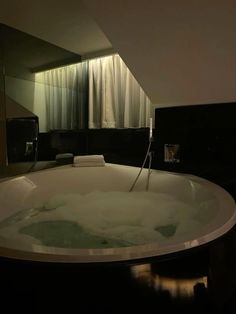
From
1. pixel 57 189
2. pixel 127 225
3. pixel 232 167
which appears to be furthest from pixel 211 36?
pixel 57 189

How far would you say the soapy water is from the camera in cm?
119

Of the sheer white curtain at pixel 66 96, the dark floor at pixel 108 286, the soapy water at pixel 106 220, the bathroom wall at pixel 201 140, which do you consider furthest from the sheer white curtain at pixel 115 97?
the dark floor at pixel 108 286

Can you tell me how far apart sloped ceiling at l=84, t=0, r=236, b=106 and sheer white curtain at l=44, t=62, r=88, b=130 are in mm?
889

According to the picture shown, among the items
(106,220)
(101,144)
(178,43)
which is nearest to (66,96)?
(101,144)

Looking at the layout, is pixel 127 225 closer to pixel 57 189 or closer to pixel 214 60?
pixel 57 189

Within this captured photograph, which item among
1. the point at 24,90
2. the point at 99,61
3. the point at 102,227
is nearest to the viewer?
the point at 102,227

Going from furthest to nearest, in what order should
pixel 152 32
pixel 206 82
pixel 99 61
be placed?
pixel 99 61 → pixel 206 82 → pixel 152 32

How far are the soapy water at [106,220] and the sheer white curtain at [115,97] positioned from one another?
876 mm

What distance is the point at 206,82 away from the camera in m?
1.81

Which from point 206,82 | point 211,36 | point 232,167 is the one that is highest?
point 211,36

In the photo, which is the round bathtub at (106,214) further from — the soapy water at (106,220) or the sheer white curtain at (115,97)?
the sheer white curtain at (115,97)

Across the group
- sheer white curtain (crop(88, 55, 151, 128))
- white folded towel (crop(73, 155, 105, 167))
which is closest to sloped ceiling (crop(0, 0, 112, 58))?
sheer white curtain (crop(88, 55, 151, 128))

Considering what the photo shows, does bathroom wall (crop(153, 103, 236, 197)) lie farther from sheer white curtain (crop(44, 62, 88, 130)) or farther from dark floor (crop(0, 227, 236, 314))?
dark floor (crop(0, 227, 236, 314))

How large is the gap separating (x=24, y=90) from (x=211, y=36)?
1.57m
